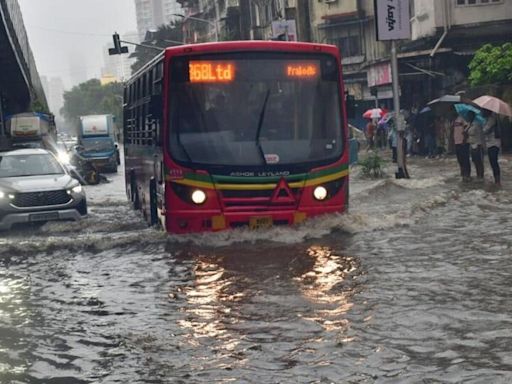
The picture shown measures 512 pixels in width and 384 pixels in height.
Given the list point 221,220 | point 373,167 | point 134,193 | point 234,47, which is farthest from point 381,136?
point 221,220

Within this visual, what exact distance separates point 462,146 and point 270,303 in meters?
12.9

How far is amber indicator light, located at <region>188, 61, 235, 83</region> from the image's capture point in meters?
12.4

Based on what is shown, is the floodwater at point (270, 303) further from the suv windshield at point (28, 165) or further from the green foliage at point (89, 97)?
the green foliage at point (89, 97)

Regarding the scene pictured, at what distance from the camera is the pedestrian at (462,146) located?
20391 mm

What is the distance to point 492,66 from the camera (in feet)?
96.4

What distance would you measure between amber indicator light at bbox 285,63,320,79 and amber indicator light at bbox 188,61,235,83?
0.82 m

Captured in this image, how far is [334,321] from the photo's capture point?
24.8 feet

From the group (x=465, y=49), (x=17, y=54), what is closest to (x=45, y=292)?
(x=17, y=54)

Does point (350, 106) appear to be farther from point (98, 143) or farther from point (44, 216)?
point (98, 143)

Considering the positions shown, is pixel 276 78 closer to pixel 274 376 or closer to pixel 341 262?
pixel 341 262

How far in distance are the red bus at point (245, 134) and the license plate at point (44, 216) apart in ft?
12.2

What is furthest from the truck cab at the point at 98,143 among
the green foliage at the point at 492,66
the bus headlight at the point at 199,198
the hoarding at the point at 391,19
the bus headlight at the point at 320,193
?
the bus headlight at the point at 320,193

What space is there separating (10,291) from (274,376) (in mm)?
5184

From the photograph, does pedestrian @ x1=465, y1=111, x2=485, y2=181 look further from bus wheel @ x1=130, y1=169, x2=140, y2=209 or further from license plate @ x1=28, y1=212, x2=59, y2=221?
license plate @ x1=28, y1=212, x2=59, y2=221
